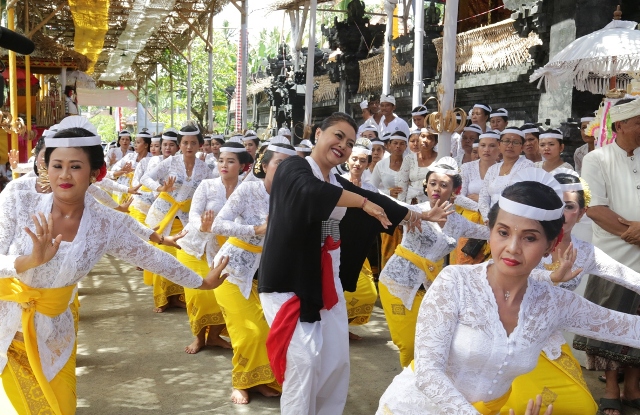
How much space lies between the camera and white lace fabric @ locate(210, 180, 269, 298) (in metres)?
5.18

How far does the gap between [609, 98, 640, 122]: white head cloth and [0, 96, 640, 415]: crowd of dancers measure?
0.02 meters

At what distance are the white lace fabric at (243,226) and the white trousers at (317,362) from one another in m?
1.21

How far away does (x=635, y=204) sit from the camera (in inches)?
192

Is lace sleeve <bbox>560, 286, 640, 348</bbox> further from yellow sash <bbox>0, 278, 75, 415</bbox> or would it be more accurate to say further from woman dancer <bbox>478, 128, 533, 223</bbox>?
woman dancer <bbox>478, 128, 533, 223</bbox>

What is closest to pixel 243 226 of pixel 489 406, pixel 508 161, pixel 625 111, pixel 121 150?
pixel 625 111

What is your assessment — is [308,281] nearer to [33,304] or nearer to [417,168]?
Result: [33,304]

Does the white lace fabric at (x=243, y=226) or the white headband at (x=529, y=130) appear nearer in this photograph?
the white lace fabric at (x=243, y=226)

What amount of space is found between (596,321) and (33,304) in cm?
242

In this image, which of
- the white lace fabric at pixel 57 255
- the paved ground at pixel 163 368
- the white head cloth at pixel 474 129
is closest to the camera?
the white lace fabric at pixel 57 255

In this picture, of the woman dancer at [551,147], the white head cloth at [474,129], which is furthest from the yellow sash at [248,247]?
the white head cloth at [474,129]

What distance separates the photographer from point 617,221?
15.9 ft

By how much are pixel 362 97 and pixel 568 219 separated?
12.9m

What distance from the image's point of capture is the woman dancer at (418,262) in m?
5.30

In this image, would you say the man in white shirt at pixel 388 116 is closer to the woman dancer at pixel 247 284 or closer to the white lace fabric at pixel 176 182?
the white lace fabric at pixel 176 182
